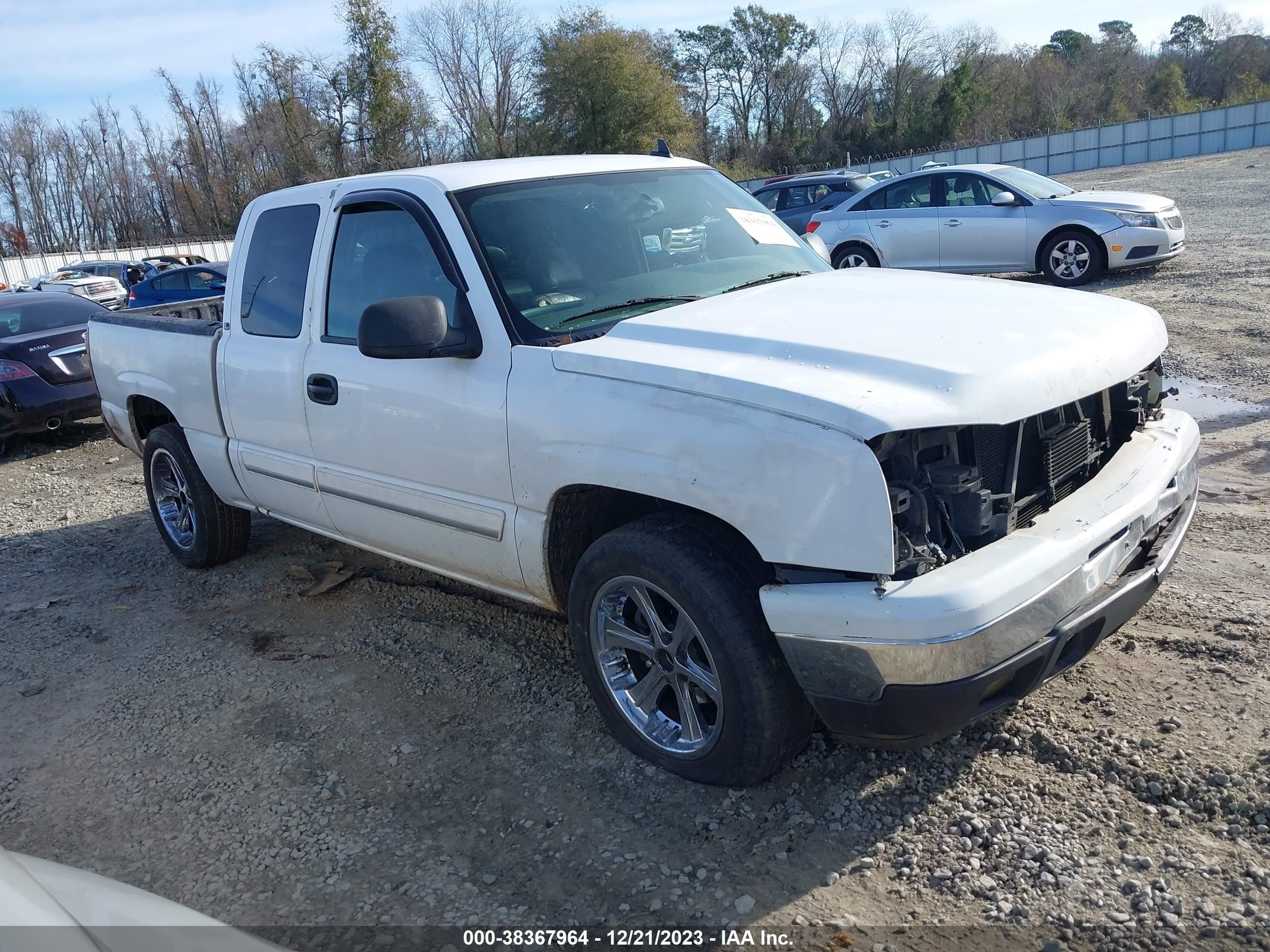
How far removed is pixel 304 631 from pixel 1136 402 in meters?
3.79

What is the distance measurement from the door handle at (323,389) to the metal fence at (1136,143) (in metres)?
40.7

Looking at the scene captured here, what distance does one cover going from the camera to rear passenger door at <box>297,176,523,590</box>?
12.1ft

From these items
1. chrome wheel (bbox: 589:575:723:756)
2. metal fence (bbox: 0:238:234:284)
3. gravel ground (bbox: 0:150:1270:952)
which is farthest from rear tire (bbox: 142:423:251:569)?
metal fence (bbox: 0:238:234:284)

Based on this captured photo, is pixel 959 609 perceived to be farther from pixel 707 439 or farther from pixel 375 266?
pixel 375 266

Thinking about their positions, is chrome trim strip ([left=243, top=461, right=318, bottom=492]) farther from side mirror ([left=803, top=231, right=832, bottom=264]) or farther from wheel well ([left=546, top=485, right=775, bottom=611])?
side mirror ([left=803, top=231, right=832, bottom=264])

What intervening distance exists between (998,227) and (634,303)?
10323mm

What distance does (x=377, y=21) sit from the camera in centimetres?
4631

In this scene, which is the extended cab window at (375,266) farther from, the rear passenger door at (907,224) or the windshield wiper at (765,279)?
the rear passenger door at (907,224)

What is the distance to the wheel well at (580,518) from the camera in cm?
353

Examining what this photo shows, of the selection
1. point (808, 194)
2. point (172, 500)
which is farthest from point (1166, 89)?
point (172, 500)

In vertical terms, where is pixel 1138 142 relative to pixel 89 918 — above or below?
above

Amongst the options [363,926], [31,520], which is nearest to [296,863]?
[363,926]

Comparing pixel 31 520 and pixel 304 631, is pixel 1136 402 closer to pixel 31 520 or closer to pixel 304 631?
pixel 304 631

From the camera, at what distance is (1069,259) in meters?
12.5
